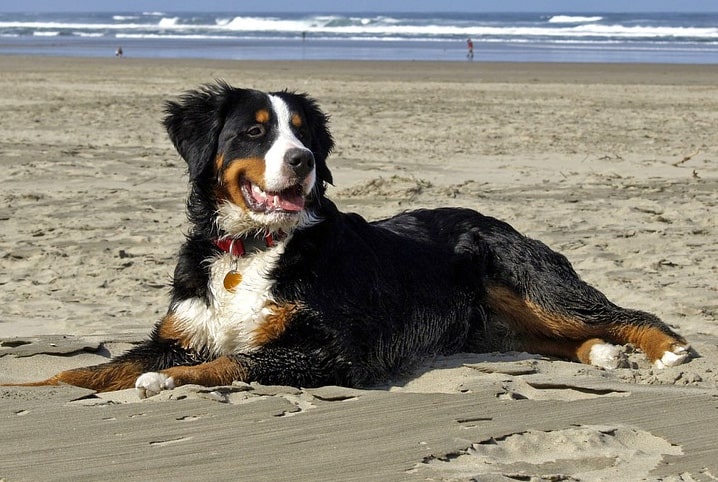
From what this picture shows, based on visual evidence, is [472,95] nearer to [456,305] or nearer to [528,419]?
[456,305]

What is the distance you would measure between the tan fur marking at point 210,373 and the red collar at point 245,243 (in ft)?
2.16

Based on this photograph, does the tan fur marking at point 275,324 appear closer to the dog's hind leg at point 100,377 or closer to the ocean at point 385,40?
the dog's hind leg at point 100,377

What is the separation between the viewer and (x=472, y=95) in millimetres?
23438

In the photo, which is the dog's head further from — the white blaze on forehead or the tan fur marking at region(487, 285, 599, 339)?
the tan fur marking at region(487, 285, 599, 339)

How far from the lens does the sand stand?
4.03 m

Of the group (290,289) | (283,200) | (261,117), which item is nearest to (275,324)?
(290,289)

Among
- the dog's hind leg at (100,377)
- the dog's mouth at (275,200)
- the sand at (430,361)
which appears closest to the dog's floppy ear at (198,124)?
the dog's mouth at (275,200)

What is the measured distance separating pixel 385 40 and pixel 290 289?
59.1 meters

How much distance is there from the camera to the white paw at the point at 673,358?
5699mm

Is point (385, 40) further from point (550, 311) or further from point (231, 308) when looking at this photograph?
point (231, 308)

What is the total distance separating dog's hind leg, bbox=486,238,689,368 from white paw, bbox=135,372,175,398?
7.11ft

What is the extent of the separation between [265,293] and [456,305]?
1.31 m

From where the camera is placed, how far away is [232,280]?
5352 mm

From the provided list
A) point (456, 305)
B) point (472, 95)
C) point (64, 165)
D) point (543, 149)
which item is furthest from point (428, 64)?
point (456, 305)
